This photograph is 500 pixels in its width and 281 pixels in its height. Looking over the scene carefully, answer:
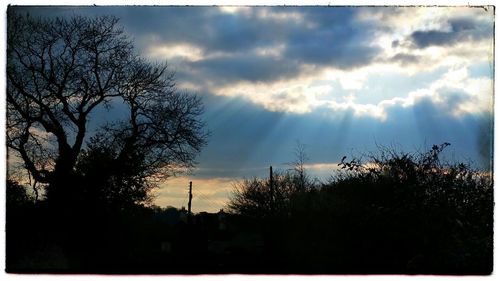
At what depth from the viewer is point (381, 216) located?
7.26 meters

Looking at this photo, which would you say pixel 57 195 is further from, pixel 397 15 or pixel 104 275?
pixel 397 15

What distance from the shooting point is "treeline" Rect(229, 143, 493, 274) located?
19.9ft

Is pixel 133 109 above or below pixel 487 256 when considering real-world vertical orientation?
above

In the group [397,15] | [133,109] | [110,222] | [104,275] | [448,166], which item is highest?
[397,15]

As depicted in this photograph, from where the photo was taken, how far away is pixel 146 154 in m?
7.73

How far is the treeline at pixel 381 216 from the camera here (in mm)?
6062

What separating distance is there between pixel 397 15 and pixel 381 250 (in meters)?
2.53

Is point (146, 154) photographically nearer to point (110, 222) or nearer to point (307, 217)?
point (110, 222)

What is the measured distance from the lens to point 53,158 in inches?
287

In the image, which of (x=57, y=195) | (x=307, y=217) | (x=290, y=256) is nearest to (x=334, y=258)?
(x=290, y=256)
